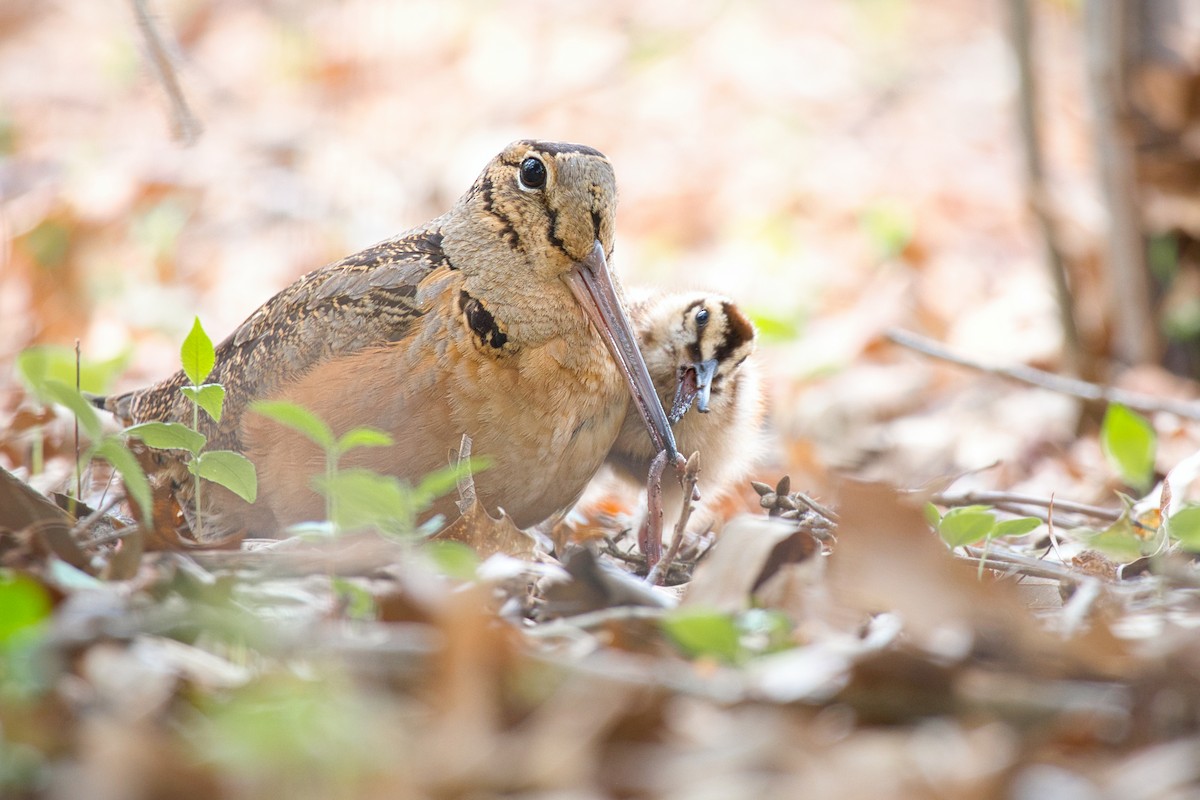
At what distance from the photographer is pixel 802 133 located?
8961mm

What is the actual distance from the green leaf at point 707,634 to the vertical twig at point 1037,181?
3669 millimetres

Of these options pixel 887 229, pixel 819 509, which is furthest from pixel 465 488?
pixel 887 229

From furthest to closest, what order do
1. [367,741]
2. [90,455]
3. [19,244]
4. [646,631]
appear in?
1. [19,244]
2. [90,455]
3. [646,631]
4. [367,741]

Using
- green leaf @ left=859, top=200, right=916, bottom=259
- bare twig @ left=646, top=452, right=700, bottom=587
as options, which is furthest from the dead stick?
green leaf @ left=859, top=200, right=916, bottom=259

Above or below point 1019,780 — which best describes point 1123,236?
above

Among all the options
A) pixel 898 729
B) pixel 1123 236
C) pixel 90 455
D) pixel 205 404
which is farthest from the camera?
pixel 1123 236

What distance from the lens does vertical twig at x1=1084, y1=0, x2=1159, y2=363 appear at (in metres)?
5.09

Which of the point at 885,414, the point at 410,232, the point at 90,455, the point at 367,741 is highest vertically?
the point at 410,232

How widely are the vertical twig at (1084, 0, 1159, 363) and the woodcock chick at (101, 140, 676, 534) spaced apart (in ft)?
8.50

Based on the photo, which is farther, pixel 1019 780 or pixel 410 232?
pixel 410 232

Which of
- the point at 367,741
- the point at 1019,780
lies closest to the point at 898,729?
the point at 1019,780

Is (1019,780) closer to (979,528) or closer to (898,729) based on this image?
(898,729)

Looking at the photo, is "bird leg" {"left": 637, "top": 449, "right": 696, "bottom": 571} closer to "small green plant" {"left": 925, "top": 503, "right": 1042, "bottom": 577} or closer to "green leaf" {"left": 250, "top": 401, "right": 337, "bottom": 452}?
"small green plant" {"left": 925, "top": 503, "right": 1042, "bottom": 577}

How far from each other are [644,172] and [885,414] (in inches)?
134
